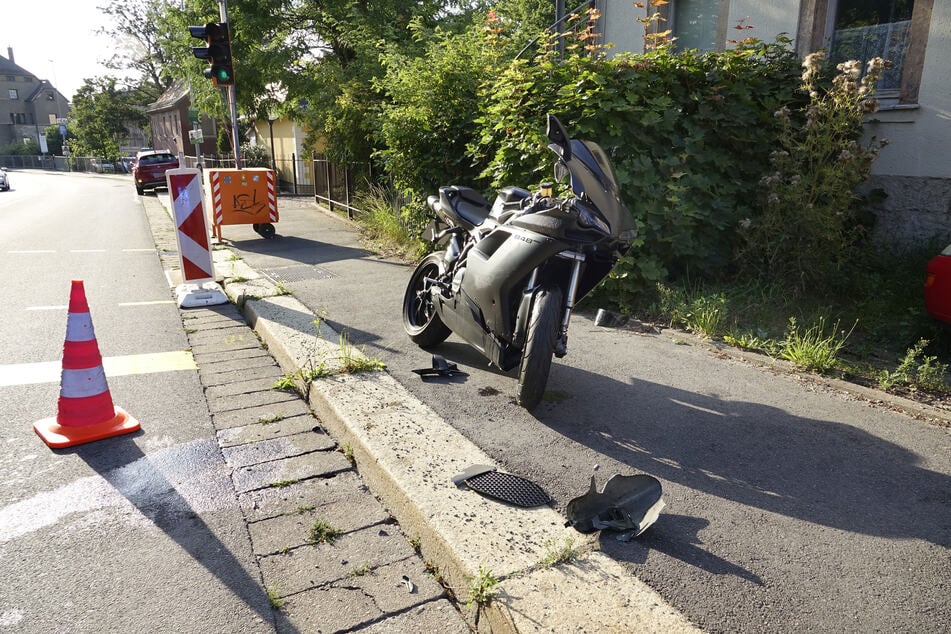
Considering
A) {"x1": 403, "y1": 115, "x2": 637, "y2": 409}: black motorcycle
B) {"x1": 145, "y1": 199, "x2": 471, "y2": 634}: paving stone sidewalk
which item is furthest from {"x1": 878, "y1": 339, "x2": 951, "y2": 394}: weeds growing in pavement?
{"x1": 145, "y1": 199, "x2": 471, "y2": 634}: paving stone sidewalk

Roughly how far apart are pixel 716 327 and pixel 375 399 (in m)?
3.19

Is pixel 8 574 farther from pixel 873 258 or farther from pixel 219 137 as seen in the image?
pixel 219 137

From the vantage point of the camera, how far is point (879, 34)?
25.2 feet

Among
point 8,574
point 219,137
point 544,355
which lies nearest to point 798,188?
point 544,355

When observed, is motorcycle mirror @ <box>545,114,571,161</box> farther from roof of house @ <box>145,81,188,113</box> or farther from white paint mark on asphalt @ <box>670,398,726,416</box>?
roof of house @ <box>145,81,188,113</box>

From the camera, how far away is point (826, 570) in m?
2.54

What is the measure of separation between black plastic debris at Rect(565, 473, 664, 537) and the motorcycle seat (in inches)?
100

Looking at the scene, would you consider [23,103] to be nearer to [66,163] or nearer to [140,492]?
[66,163]

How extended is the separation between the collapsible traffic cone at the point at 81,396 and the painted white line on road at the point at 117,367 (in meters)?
1.03

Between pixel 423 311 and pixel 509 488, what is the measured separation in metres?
2.80

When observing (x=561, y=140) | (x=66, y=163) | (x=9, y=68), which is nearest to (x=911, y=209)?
(x=561, y=140)

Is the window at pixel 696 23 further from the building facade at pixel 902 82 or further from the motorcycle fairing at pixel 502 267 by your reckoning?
the motorcycle fairing at pixel 502 267

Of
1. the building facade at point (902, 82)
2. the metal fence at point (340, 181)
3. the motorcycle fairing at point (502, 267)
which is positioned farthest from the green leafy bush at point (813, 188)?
the metal fence at point (340, 181)

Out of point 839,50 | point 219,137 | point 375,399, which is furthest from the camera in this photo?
point 219,137
